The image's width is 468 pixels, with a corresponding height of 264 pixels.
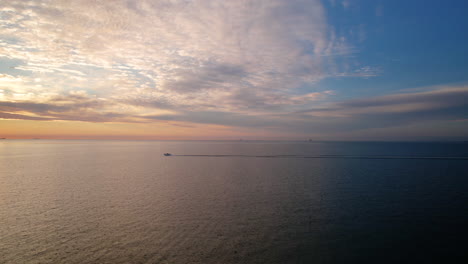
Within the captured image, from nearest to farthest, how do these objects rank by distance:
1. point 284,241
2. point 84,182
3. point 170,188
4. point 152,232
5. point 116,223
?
point 284,241 → point 152,232 → point 116,223 → point 170,188 → point 84,182

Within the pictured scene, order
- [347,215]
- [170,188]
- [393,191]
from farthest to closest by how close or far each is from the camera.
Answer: [170,188] → [393,191] → [347,215]

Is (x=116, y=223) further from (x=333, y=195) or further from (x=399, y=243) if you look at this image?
(x=333, y=195)

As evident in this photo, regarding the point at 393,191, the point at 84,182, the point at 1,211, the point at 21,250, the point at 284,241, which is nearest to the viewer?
the point at 21,250

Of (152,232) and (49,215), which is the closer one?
(152,232)

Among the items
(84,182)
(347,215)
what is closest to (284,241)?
(347,215)

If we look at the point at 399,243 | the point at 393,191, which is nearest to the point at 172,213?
the point at 399,243

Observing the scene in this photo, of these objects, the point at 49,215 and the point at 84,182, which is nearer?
the point at 49,215

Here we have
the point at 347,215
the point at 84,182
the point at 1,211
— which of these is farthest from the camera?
the point at 84,182

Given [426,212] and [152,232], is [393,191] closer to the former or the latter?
[426,212]
